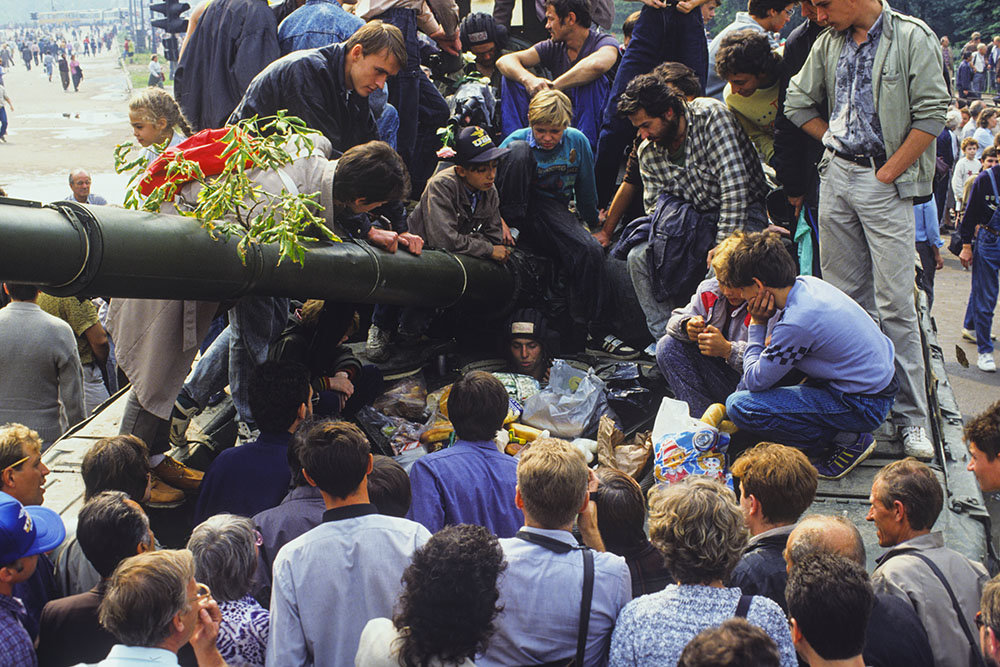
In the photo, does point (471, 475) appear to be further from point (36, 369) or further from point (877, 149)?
point (36, 369)

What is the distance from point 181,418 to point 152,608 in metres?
3.11

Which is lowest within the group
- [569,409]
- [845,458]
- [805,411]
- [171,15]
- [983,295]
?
[983,295]

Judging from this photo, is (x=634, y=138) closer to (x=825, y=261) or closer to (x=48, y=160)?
(x=825, y=261)

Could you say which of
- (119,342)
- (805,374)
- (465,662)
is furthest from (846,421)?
(119,342)

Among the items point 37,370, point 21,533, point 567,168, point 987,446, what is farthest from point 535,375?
point 21,533

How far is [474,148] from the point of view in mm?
6668

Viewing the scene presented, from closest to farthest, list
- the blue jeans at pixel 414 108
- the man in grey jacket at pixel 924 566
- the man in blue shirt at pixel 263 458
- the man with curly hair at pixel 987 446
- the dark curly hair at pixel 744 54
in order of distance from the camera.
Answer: the man in grey jacket at pixel 924 566 → the man with curly hair at pixel 987 446 → the man in blue shirt at pixel 263 458 → the dark curly hair at pixel 744 54 → the blue jeans at pixel 414 108

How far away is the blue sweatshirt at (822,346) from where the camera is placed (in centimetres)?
539

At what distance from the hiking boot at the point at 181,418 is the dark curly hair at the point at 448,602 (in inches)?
129

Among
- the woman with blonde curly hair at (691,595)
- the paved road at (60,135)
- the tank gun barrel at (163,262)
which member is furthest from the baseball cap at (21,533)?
the paved road at (60,135)

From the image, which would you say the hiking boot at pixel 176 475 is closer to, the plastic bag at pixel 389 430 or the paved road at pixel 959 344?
the plastic bag at pixel 389 430

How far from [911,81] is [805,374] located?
5.69 ft

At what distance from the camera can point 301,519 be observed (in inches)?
169

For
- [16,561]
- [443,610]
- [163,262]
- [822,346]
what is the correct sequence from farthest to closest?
1. [822,346]
2. [163,262]
3. [16,561]
4. [443,610]
